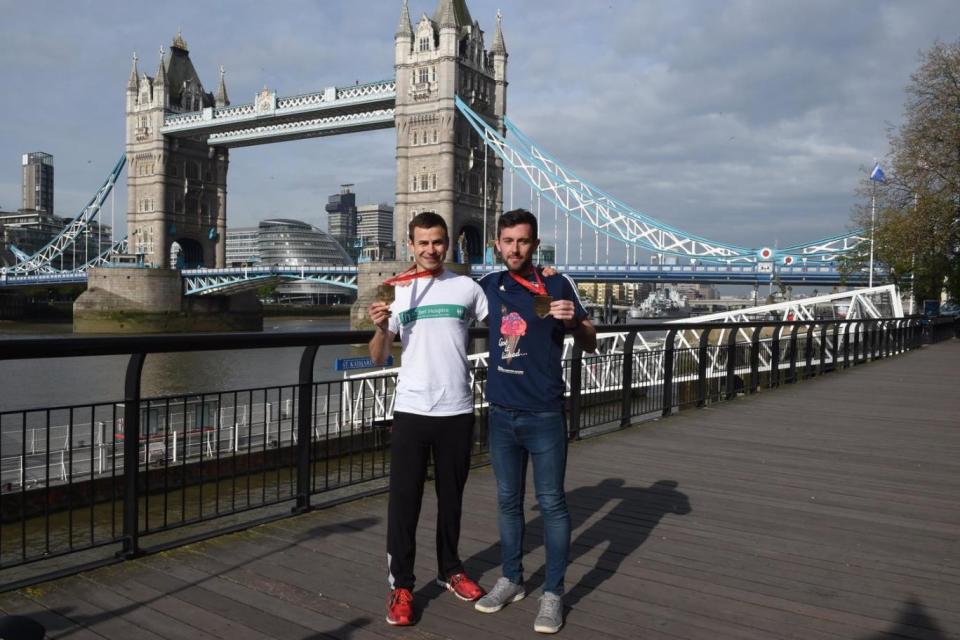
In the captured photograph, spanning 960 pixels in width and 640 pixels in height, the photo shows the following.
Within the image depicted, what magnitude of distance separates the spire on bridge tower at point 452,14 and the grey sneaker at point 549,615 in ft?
204

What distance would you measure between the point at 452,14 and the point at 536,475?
63.4 metres

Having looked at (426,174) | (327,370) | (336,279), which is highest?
(426,174)

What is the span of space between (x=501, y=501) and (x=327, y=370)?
88.7 ft

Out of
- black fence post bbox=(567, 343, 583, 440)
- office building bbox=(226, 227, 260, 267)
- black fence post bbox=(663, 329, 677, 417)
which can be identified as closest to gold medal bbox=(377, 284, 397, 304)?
black fence post bbox=(567, 343, 583, 440)

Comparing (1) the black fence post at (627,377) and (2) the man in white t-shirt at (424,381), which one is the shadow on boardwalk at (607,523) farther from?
(1) the black fence post at (627,377)

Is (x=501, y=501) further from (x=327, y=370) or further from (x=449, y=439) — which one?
(x=327, y=370)

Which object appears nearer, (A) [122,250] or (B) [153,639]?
(B) [153,639]

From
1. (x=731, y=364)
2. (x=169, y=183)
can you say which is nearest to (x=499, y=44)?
(x=169, y=183)

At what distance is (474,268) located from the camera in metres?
53.6

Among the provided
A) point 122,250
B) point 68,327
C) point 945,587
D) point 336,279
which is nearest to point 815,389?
point 945,587

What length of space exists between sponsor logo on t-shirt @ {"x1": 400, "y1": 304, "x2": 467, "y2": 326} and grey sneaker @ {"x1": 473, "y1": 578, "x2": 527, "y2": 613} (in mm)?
1104

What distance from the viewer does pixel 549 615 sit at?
312cm

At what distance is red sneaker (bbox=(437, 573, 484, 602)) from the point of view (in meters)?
3.39

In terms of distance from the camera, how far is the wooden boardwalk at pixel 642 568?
3.18 meters
